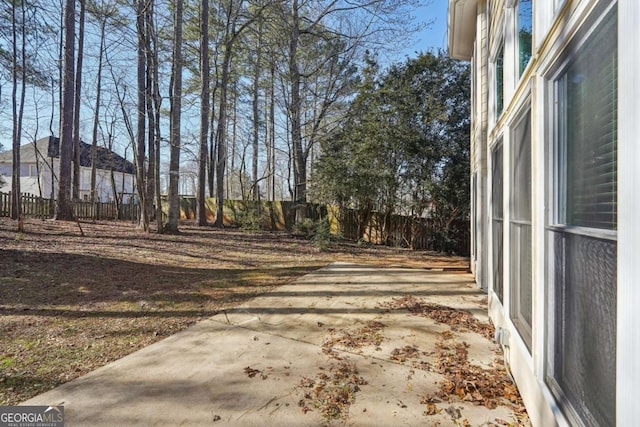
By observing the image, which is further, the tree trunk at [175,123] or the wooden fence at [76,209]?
the wooden fence at [76,209]

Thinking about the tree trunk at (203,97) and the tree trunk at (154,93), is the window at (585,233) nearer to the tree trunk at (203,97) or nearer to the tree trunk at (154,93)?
the tree trunk at (154,93)

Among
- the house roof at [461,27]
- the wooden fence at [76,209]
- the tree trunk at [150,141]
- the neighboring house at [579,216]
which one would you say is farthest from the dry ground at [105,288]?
the house roof at [461,27]

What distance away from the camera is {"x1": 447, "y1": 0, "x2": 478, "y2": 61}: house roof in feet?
18.4

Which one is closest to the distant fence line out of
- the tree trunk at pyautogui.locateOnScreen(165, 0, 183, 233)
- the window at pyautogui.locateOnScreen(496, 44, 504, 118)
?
the tree trunk at pyautogui.locateOnScreen(165, 0, 183, 233)

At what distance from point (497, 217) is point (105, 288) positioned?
4.92m

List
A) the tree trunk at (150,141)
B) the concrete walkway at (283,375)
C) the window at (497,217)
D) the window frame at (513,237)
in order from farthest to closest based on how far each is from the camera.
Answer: the tree trunk at (150,141) → the window at (497,217) → the window frame at (513,237) → the concrete walkway at (283,375)

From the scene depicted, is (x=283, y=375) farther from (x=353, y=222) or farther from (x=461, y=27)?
(x=353, y=222)

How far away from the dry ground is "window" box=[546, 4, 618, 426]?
3.01 meters

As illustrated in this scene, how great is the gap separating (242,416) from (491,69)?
15.0 feet

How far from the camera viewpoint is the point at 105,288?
15.0 ft

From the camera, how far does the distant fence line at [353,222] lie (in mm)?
10258

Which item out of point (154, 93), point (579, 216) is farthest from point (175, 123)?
point (579, 216)

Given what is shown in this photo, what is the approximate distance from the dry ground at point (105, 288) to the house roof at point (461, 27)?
4.60 metres

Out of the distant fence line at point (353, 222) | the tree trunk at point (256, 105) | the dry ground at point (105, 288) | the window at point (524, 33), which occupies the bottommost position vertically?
the dry ground at point (105, 288)
